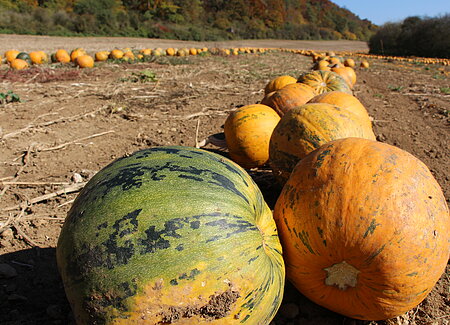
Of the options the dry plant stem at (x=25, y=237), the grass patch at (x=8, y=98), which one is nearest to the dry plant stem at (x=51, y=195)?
the dry plant stem at (x=25, y=237)

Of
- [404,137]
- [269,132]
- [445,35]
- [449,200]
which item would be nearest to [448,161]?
[404,137]

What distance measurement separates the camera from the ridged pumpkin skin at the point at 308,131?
8.60ft

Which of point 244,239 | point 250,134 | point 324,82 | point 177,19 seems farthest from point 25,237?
point 177,19

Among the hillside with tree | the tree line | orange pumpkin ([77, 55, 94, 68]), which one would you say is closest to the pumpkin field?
orange pumpkin ([77, 55, 94, 68])

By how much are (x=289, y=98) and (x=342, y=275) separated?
2.90 meters

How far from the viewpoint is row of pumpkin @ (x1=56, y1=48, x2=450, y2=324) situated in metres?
1.43

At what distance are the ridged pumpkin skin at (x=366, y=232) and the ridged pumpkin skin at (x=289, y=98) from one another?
7.76 feet

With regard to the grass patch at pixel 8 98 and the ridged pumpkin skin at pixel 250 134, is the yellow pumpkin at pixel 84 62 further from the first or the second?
the ridged pumpkin skin at pixel 250 134

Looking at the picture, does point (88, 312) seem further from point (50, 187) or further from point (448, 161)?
point (448, 161)

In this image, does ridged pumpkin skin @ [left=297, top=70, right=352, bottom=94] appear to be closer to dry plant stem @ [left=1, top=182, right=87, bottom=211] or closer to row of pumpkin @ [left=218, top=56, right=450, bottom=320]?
row of pumpkin @ [left=218, top=56, right=450, bottom=320]

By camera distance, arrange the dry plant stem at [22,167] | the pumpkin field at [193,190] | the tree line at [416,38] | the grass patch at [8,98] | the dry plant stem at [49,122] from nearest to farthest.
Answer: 1. the pumpkin field at [193,190]
2. the dry plant stem at [22,167]
3. the dry plant stem at [49,122]
4. the grass patch at [8,98]
5. the tree line at [416,38]

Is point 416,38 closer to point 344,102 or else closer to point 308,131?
point 344,102

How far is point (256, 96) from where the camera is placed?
7902 mm

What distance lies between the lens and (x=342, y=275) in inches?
69.1
